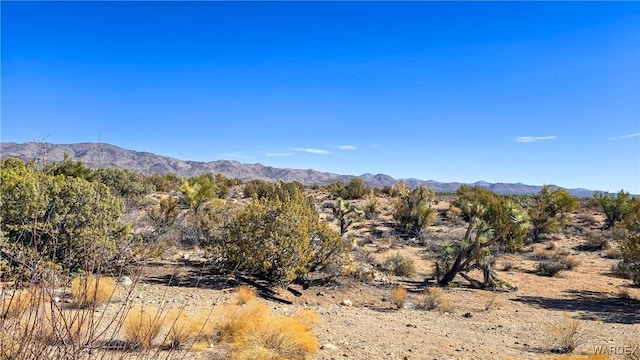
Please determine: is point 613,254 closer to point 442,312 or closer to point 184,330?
point 442,312

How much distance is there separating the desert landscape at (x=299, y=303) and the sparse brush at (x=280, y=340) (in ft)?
0.07

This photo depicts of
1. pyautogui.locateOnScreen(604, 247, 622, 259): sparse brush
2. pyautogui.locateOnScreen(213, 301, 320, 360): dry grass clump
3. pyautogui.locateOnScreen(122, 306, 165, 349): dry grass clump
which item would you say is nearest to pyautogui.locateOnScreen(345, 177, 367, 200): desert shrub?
pyautogui.locateOnScreen(604, 247, 622, 259): sparse brush

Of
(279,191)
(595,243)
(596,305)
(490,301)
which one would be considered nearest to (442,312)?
(490,301)

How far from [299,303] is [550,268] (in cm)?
1145

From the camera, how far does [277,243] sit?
10.6m

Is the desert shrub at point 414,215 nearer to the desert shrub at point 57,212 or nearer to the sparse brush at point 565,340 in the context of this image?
the sparse brush at point 565,340

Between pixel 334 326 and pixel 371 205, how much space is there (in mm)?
22813

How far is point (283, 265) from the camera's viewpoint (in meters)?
10.5

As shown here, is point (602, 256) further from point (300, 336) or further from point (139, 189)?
point (139, 189)

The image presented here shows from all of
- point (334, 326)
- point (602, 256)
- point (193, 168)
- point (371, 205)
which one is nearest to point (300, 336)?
point (334, 326)

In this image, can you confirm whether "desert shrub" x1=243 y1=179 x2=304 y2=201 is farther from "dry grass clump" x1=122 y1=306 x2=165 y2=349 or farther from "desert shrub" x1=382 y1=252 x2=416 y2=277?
"dry grass clump" x1=122 y1=306 x2=165 y2=349

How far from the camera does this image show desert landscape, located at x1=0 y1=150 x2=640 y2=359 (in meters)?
3.55

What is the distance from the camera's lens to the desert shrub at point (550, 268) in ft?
52.5

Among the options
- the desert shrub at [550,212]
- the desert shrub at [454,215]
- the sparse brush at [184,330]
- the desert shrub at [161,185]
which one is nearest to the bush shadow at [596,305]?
the sparse brush at [184,330]
